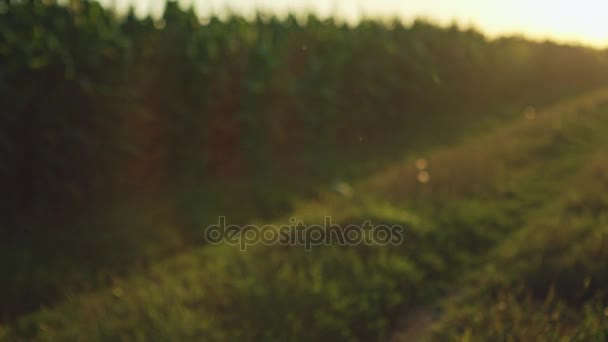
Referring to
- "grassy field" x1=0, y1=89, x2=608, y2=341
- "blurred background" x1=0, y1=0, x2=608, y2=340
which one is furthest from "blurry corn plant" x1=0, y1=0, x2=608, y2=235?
"grassy field" x1=0, y1=89, x2=608, y2=341

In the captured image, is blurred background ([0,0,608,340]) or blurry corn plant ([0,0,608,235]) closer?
blurred background ([0,0,608,340])

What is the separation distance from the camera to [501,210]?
669cm

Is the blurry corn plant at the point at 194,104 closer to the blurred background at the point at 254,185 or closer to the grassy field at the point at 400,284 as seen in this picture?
the blurred background at the point at 254,185

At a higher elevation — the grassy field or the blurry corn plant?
the blurry corn plant

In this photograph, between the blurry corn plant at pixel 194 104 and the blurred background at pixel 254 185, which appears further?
the blurry corn plant at pixel 194 104

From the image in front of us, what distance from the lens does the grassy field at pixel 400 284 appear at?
3.79 meters

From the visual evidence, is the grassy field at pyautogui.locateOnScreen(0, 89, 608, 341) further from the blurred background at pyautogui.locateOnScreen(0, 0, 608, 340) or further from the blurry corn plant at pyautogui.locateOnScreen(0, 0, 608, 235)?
the blurry corn plant at pyautogui.locateOnScreen(0, 0, 608, 235)

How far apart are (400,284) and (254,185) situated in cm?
441

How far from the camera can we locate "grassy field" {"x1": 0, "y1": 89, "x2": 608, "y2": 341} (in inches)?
149

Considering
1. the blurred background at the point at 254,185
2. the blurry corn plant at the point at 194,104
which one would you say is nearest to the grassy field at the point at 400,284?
the blurred background at the point at 254,185

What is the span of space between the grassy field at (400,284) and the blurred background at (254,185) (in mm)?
22

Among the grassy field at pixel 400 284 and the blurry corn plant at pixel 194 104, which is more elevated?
the blurry corn plant at pixel 194 104

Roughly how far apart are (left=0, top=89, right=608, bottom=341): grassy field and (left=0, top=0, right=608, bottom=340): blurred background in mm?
22

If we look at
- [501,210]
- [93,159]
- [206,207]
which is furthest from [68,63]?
[501,210]
